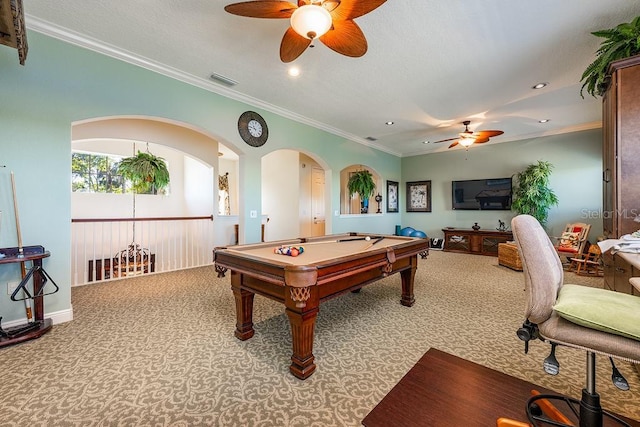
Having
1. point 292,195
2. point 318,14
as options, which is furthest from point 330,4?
point 292,195

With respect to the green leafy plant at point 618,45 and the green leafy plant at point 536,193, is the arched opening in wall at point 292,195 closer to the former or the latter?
the green leafy plant at point 536,193

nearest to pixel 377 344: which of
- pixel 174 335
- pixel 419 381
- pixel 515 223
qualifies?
pixel 419 381

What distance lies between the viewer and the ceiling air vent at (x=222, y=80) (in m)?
3.30

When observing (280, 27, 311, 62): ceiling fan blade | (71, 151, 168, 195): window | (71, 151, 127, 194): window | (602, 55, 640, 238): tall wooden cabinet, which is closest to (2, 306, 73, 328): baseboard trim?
(280, 27, 311, 62): ceiling fan blade

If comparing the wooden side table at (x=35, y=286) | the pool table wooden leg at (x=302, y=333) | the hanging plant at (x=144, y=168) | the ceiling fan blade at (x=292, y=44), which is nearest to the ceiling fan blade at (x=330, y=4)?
the ceiling fan blade at (x=292, y=44)

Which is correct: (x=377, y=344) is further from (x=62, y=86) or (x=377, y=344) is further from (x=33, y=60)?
(x=33, y=60)

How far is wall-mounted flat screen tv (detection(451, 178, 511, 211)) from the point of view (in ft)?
A: 20.6

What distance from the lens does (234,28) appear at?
2.48 metres

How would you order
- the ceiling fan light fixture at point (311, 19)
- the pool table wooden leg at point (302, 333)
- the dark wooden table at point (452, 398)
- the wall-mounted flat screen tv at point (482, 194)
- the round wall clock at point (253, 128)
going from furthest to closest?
the wall-mounted flat screen tv at point (482, 194) < the round wall clock at point (253, 128) < the pool table wooden leg at point (302, 333) < the ceiling fan light fixture at point (311, 19) < the dark wooden table at point (452, 398)

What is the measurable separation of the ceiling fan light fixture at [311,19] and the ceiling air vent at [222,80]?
1.96 meters

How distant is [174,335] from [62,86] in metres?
2.64

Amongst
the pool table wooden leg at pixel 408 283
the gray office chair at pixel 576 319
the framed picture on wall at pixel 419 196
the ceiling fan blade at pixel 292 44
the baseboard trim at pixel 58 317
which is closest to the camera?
the gray office chair at pixel 576 319

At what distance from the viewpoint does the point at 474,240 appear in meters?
6.41

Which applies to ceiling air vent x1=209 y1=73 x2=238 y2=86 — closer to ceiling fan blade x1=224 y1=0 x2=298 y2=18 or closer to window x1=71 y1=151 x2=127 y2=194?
ceiling fan blade x1=224 y1=0 x2=298 y2=18
